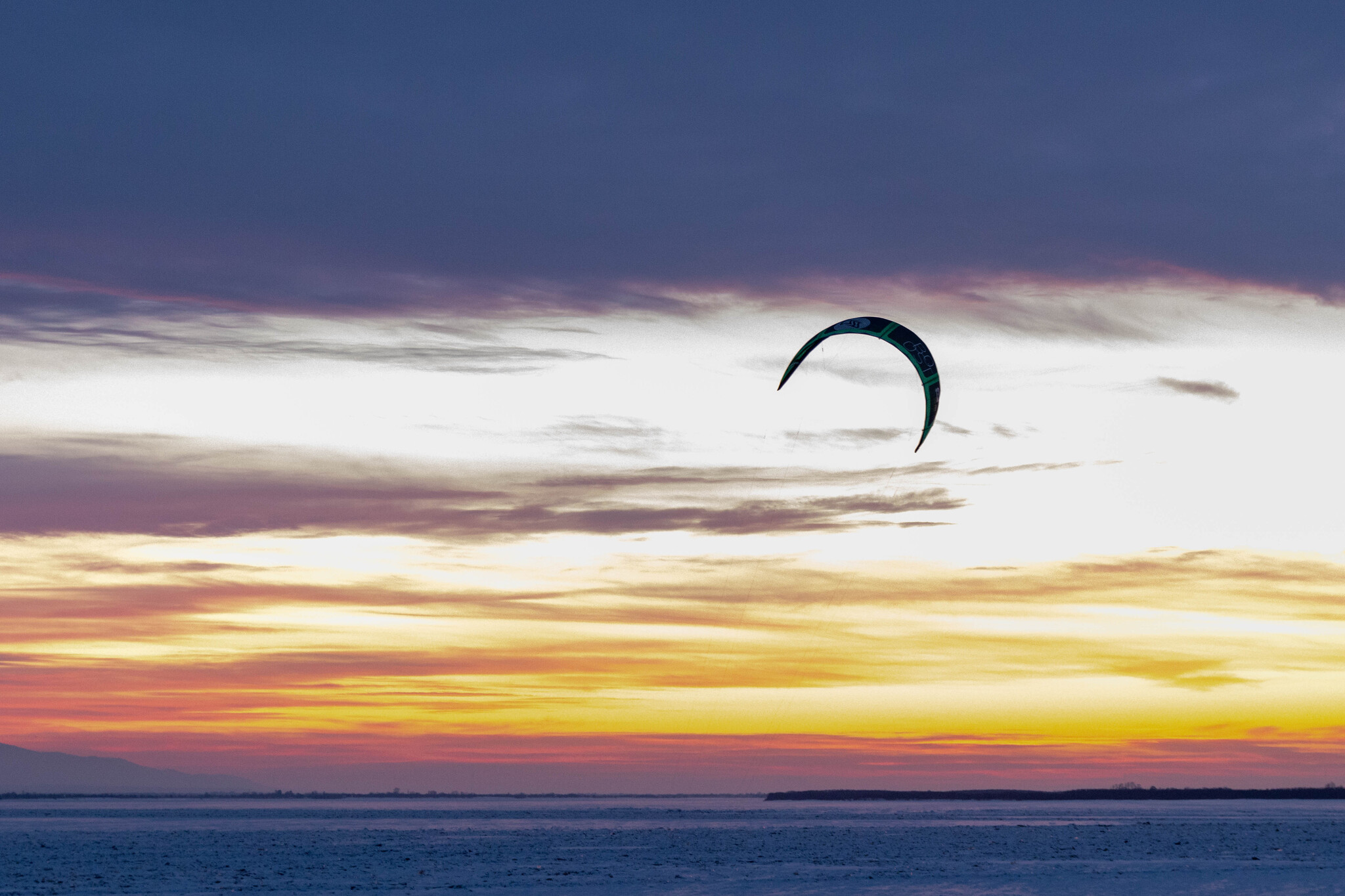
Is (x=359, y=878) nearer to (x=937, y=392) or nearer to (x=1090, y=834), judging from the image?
(x=937, y=392)

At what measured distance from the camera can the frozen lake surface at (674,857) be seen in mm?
35812

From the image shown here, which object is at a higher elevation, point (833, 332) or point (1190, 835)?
point (833, 332)

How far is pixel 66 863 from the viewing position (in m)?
41.7

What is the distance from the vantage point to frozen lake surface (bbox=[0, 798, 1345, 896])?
35.8 m

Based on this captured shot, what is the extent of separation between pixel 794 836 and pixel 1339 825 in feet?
127

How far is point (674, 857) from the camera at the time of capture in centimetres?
4709

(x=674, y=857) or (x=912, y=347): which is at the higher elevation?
(x=912, y=347)

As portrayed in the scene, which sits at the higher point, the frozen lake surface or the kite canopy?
the kite canopy

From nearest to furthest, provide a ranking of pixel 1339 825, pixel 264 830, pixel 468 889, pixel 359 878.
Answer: pixel 468 889 < pixel 359 878 < pixel 264 830 < pixel 1339 825

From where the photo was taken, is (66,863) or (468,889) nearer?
(468,889)

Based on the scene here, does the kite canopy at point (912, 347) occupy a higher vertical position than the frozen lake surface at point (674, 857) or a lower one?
higher

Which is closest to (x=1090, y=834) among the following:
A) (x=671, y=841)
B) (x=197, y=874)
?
(x=671, y=841)

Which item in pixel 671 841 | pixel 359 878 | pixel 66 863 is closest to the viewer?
pixel 359 878

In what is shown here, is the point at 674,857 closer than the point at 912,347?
No
